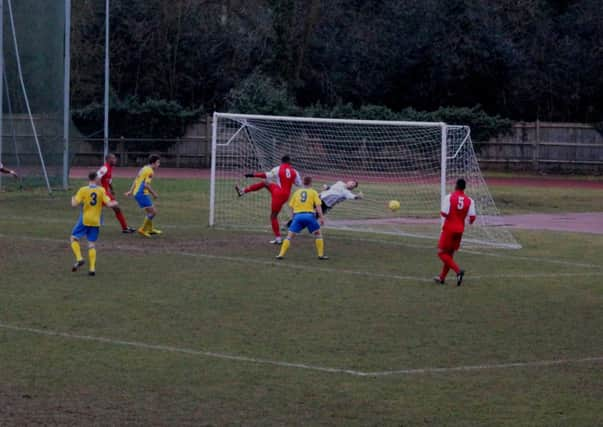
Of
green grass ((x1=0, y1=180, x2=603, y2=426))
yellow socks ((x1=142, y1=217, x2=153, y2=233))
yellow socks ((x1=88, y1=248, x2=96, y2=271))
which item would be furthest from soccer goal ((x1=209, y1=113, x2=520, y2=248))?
yellow socks ((x1=88, y1=248, x2=96, y2=271))

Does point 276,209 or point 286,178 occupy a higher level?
point 286,178

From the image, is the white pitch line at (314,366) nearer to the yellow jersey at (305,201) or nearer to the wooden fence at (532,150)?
the yellow jersey at (305,201)

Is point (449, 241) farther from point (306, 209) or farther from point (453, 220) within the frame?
point (306, 209)

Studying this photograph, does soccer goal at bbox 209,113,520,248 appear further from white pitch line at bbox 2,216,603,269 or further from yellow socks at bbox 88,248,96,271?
yellow socks at bbox 88,248,96,271

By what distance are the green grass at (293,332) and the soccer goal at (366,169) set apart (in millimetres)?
3761

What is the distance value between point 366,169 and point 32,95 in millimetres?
11739

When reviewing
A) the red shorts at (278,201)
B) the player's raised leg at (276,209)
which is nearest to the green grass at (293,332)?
the player's raised leg at (276,209)

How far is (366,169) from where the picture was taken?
36375 millimetres

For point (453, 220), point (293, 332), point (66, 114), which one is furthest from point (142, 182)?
point (66, 114)

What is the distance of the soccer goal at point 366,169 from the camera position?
85.2 ft

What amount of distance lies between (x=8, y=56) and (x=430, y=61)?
82.2 ft

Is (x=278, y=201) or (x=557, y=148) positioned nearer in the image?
(x=278, y=201)

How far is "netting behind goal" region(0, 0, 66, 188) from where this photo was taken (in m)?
33.3

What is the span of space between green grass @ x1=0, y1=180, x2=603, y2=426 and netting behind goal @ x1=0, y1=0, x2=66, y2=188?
11.9 meters
